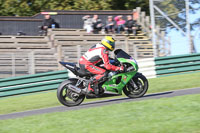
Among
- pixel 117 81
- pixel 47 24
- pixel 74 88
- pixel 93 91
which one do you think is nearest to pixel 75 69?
pixel 74 88

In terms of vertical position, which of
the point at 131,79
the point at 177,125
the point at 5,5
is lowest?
the point at 177,125

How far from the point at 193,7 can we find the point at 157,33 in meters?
1.83

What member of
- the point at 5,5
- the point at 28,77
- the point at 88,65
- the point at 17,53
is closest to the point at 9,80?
the point at 28,77

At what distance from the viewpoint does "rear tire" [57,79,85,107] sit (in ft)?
30.7

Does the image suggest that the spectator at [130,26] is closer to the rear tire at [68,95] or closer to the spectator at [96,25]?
the spectator at [96,25]

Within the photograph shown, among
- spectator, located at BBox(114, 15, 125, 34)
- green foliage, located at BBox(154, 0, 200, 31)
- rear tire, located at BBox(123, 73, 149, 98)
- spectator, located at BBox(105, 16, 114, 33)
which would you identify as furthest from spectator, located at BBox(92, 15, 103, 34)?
rear tire, located at BBox(123, 73, 149, 98)

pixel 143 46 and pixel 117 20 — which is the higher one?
pixel 117 20

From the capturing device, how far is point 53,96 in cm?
1273

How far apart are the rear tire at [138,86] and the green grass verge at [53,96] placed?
75.3 inches

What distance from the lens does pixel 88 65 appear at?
379 inches

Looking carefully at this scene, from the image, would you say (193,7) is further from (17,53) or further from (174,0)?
(17,53)

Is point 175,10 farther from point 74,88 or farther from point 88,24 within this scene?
point 74,88

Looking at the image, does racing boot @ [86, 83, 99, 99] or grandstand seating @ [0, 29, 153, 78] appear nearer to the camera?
racing boot @ [86, 83, 99, 99]

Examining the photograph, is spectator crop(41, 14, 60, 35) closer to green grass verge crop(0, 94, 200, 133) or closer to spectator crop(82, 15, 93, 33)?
spectator crop(82, 15, 93, 33)
